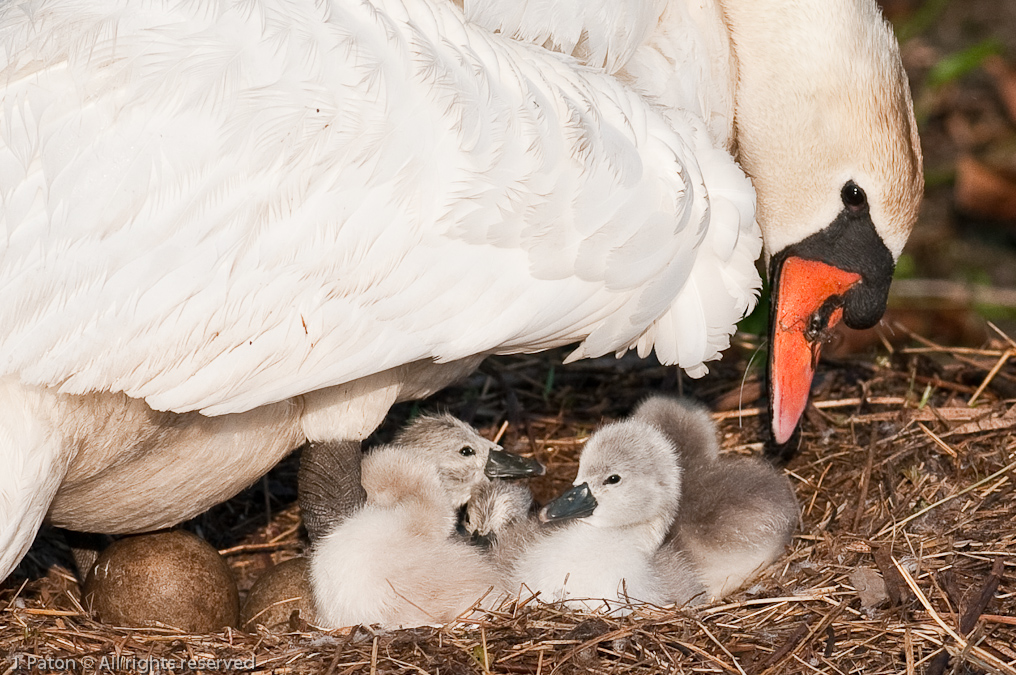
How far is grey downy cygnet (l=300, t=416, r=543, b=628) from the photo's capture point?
3035 mm

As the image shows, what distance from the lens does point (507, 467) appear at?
346cm

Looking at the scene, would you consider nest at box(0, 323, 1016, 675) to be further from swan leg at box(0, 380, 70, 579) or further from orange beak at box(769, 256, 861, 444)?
swan leg at box(0, 380, 70, 579)

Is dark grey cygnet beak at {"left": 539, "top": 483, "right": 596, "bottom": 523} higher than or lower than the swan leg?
lower

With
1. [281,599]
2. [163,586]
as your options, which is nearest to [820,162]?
[281,599]

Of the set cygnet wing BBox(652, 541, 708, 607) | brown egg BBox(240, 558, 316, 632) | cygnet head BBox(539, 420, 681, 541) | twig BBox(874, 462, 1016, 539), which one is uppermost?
cygnet head BBox(539, 420, 681, 541)

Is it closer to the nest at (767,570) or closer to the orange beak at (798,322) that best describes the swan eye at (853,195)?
the orange beak at (798,322)

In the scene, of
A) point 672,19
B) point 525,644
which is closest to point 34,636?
point 525,644

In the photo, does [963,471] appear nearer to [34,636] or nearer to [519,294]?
[519,294]

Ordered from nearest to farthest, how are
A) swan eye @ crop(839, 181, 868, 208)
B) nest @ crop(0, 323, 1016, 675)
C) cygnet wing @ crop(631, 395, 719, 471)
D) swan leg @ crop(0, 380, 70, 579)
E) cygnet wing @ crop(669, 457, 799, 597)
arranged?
swan leg @ crop(0, 380, 70, 579)
nest @ crop(0, 323, 1016, 675)
swan eye @ crop(839, 181, 868, 208)
cygnet wing @ crop(669, 457, 799, 597)
cygnet wing @ crop(631, 395, 719, 471)

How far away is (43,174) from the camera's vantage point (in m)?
2.39

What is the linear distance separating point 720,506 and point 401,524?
900 mm

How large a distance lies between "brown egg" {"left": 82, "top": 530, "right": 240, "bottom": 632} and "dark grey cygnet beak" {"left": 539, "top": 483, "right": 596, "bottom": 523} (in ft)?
2.87

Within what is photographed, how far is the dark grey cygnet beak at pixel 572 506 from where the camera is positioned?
324 cm

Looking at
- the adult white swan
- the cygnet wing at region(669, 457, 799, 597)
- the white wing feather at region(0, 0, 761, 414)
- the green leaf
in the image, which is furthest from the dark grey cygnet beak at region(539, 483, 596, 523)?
the green leaf
